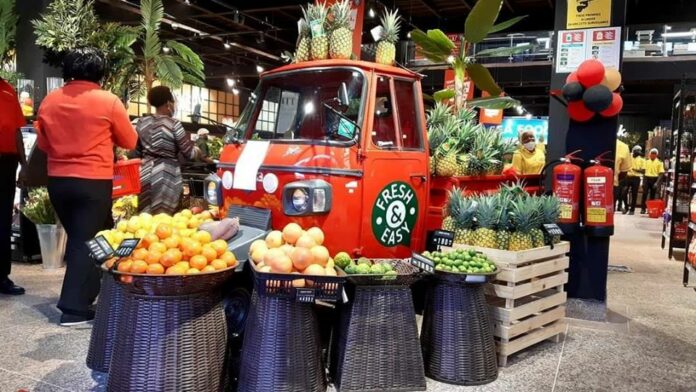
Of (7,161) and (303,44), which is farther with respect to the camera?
(7,161)

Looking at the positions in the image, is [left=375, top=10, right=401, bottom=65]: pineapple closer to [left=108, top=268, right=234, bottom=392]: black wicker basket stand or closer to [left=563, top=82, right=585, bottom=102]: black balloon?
[left=563, top=82, right=585, bottom=102]: black balloon

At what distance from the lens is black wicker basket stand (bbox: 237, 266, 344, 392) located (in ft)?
8.61

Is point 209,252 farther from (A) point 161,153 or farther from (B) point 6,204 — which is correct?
(B) point 6,204

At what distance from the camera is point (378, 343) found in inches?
112

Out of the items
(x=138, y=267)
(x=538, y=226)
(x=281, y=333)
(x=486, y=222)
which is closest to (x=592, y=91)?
(x=538, y=226)

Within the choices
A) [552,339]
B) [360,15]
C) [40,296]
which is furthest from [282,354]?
[360,15]

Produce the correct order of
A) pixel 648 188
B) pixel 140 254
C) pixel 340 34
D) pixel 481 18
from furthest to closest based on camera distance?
pixel 648 188, pixel 481 18, pixel 340 34, pixel 140 254

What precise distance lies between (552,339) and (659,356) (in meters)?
0.67

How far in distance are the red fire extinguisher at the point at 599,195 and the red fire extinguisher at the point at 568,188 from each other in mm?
74

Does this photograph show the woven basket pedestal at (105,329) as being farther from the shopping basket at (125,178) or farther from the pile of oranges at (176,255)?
the shopping basket at (125,178)

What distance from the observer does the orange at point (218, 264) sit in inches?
106

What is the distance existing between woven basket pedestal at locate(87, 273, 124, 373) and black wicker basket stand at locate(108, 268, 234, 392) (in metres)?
0.41

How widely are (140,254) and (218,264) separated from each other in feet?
1.20

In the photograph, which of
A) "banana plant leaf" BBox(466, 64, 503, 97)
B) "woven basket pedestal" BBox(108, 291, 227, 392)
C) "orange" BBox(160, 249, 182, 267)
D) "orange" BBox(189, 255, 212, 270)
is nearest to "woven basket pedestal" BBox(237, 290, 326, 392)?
"woven basket pedestal" BBox(108, 291, 227, 392)
